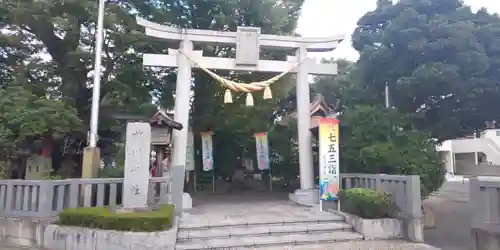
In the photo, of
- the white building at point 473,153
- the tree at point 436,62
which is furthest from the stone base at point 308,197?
the white building at point 473,153

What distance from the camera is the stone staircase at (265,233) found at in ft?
25.2

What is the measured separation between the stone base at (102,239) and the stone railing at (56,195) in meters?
0.66

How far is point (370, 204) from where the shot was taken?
859cm

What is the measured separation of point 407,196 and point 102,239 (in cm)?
695

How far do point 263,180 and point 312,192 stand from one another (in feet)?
19.0

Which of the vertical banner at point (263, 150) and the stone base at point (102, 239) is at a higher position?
the vertical banner at point (263, 150)

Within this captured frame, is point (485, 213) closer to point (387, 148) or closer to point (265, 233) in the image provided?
point (387, 148)

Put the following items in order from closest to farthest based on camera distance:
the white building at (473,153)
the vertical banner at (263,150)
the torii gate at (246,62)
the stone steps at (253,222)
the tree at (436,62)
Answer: the stone steps at (253,222)
the tree at (436,62)
the torii gate at (246,62)
the vertical banner at (263,150)
the white building at (473,153)

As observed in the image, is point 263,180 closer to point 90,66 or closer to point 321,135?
point 321,135

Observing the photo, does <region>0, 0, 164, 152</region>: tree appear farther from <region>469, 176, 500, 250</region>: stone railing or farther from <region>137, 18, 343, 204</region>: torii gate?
<region>469, 176, 500, 250</region>: stone railing

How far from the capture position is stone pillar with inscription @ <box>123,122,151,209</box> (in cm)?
810

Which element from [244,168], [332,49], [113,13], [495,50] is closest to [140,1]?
[113,13]

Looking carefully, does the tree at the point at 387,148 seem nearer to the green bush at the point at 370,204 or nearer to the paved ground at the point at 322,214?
the paved ground at the point at 322,214

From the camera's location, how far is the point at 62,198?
27.0 feet
